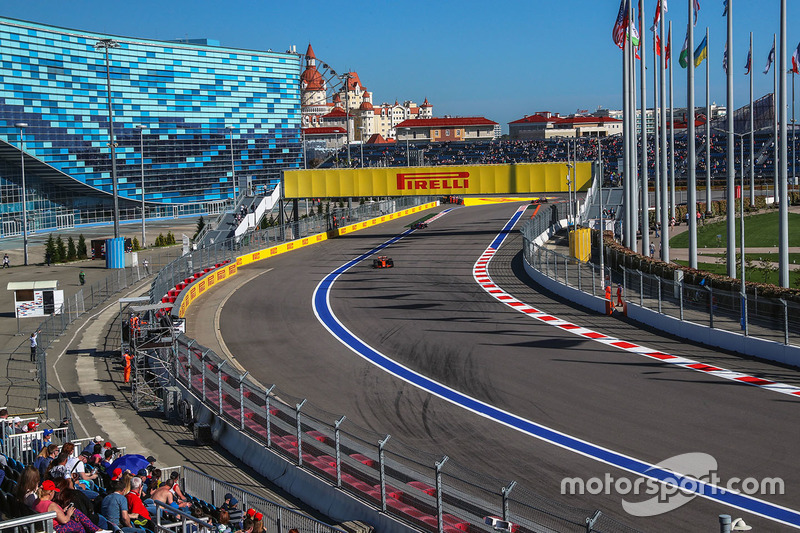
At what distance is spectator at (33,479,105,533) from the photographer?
30.0 feet

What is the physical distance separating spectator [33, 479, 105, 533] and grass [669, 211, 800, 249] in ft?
140

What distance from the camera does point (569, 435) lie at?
1656cm

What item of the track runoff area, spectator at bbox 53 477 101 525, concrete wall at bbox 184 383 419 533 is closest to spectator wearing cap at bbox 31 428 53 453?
concrete wall at bbox 184 383 419 533

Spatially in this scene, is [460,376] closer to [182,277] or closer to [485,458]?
[485,458]

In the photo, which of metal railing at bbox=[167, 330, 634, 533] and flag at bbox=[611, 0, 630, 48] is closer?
metal railing at bbox=[167, 330, 634, 533]

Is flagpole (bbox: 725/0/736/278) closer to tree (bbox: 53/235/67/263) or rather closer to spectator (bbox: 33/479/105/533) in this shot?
spectator (bbox: 33/479/105/533)

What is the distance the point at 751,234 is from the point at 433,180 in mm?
20537

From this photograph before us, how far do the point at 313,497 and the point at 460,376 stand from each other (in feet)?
26.2

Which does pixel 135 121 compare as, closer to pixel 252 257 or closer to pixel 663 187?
pixel 252 257

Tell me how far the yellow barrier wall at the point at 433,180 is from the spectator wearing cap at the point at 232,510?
4420cm

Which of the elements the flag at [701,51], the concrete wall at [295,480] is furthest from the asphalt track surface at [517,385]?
the flag at [701,51]

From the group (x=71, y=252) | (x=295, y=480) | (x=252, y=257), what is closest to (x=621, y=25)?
(x=252, y=257)

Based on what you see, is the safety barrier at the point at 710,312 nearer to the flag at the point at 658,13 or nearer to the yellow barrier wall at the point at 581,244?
the yellow barrier wall at the point at 581,244

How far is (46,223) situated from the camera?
8781 centimetres
